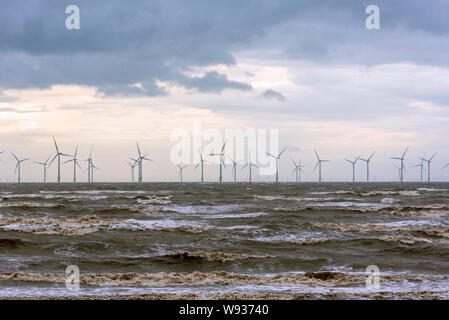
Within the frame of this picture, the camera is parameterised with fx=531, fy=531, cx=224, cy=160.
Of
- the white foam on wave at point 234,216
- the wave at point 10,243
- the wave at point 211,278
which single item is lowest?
the wave at point 211,278

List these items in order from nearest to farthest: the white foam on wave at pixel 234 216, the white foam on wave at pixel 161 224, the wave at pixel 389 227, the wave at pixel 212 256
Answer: the wave at pixel 212 256 < the wave at pixel 389 227 < the white foam on wave at pixel 161 224 < the white foam on wave at pixel 234 216

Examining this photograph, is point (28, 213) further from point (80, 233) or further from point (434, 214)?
point (434, 214)

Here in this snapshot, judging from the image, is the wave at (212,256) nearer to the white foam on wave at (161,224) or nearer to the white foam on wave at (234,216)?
the white foam on wave at (161,224)

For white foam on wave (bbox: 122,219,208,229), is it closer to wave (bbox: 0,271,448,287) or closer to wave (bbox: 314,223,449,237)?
wave (bbox: 314,223,449,237)

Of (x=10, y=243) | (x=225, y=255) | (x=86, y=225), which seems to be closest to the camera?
(x=225, y=255)

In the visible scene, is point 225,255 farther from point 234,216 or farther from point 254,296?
point 234,216

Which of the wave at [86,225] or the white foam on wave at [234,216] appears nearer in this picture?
the wave at [86,225]

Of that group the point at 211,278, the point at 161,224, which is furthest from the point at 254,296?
the point at 161,224

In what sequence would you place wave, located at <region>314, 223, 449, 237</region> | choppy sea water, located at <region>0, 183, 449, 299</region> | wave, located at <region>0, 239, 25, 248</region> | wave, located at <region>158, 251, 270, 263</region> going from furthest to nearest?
1. wave, located at <region>314, 223, 449, 237</region>
2. wave, located at <region>0, 239, 25, 248</region>
3. wave, located at <region>158, 251, 270, 263</region>
4. choppy sea water, located at <region>0, 183, 449, 299</region>

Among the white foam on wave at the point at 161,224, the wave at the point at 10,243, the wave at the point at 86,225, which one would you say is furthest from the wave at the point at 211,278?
the white foam on wave at the point at 161,224

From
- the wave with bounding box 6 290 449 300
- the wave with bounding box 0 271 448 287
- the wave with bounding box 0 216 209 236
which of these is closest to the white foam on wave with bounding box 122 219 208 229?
the wave with bounding box 0 216 209 236

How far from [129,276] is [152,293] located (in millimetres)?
3000

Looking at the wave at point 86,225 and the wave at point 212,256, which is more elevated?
the wave at point 86,225
